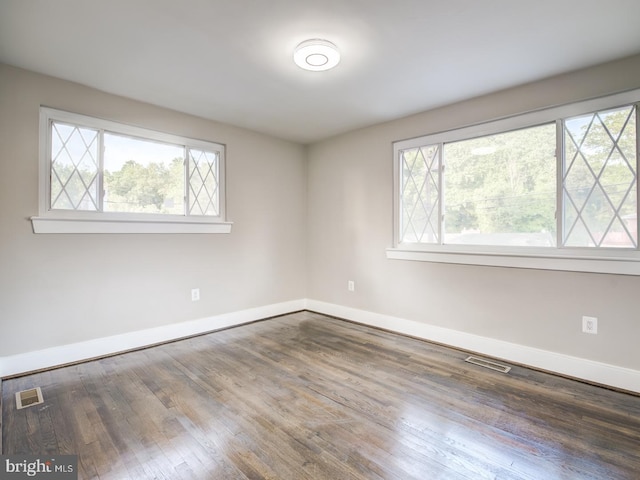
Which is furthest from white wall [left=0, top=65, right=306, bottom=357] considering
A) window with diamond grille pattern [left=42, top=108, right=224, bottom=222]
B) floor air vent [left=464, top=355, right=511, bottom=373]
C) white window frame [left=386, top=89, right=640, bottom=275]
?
floor air vent [left=464, top=355, right=511, bottom=373]

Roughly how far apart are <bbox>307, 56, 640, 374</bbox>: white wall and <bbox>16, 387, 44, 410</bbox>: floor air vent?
3.14 m

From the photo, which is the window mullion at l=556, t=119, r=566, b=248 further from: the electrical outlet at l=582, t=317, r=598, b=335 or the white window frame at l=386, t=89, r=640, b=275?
the electrical outlet at l=582, t=317, r=598, b=335

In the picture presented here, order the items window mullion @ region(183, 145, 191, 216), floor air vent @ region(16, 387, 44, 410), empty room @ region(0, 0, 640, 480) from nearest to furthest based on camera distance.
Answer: empty room @ region(0, 0, 640, 480)
floor air vent @ region(16, 387, 44, 410)
window mullion @ region(183, 145, 191, 216)

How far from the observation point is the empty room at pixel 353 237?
186 cm

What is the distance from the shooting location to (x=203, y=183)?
12.4 ft

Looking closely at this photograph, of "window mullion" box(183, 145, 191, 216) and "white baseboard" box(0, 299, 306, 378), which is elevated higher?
"window mullion" box(183, 145, 191, 216)

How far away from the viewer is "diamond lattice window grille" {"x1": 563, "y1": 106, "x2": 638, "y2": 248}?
2.43 meters

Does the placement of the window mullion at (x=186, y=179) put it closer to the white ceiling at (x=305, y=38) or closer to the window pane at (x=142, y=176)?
the window pane at (x=142, y=176)

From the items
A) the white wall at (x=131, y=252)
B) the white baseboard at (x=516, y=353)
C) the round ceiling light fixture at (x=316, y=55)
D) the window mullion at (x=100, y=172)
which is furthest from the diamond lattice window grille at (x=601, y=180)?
the window mullion at (x=100, y=172)

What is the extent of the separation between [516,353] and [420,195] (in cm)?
181

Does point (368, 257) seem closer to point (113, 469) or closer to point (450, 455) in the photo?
point (450, 455)

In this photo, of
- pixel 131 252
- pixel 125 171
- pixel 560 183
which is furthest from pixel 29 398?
pixel 560 183

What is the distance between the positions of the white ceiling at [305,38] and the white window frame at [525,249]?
12.6 inches

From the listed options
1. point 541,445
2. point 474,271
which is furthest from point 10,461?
point 474,271
